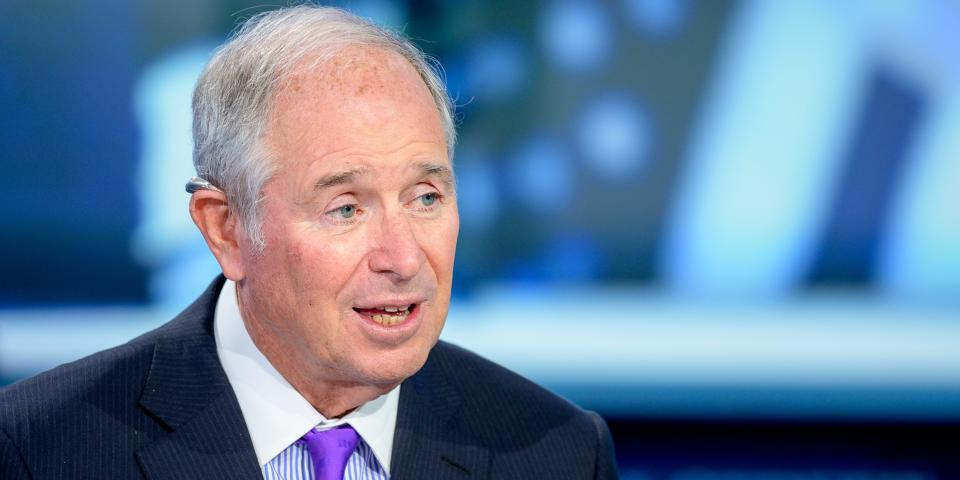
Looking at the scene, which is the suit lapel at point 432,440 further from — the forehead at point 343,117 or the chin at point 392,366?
the forehead at point 343,117

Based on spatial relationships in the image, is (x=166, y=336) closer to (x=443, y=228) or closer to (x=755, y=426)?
(x=443, y=228)

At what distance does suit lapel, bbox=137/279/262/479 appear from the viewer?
1.92 metres

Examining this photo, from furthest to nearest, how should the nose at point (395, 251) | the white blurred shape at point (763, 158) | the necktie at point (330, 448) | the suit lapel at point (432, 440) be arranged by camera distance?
1. the white blurred shape at point (763, 158)
2. the suit lapel at point (432, 440)
3. the necktie at point (330, 448)
4. the nose at point (395, 251)

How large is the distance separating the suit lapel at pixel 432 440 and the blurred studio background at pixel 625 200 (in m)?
1.74

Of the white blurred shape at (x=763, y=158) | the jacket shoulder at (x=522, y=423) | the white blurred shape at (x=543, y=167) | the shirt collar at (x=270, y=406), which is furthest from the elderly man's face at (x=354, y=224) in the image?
the white blurred shape at (x=763, y=158)

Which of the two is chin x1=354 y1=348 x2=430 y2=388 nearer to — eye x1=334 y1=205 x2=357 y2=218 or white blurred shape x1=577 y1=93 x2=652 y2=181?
eye x1=334 y1=205 x2=357 y2=218

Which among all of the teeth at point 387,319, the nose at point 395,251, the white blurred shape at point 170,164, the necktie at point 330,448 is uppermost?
the white blurred shape at point 170,164

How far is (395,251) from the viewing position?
1872 mm

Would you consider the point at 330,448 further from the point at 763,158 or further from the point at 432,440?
the point at 763,158

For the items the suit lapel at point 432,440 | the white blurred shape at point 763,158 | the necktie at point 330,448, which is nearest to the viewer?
the necktie at point 330,448

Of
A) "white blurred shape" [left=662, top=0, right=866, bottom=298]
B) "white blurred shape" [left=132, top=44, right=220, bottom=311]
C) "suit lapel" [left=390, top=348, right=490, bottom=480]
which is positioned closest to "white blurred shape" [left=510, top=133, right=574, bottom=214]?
"white blurred shape" [left=662, top=0, right=866, bottom=298]

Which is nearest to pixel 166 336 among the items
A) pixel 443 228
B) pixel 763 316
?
pixel 443 228

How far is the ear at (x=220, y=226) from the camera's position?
6.63ft

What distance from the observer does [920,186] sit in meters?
3.98
